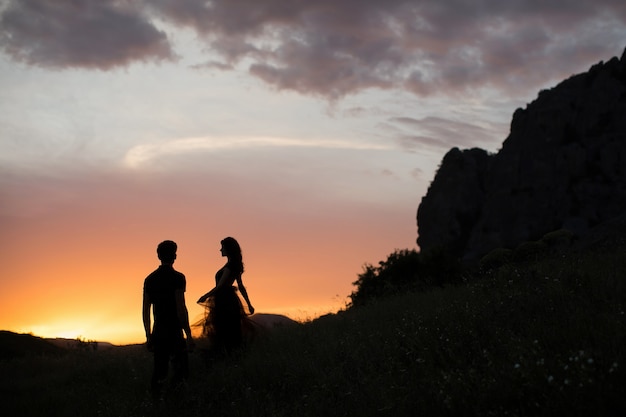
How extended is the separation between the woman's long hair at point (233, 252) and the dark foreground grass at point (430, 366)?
6.14 feet

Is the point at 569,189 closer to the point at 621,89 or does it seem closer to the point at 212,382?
the point at 621,89

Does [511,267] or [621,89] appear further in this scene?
[621,89]

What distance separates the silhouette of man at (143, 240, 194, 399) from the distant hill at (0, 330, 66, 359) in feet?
43.8

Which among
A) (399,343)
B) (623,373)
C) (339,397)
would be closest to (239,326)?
(399,343)

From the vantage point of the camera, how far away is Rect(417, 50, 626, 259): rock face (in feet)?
229

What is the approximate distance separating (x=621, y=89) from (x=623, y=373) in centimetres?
7777

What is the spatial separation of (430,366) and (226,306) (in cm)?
603

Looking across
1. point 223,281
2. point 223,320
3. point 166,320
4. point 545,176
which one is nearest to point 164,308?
point 166,320

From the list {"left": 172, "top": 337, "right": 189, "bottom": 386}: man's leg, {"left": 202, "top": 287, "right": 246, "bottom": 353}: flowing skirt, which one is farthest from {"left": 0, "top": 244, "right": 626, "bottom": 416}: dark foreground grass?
{"left": 202, "top": 287, "right": 246, "bottom": 353}: flowing skirt

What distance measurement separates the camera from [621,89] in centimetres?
7362

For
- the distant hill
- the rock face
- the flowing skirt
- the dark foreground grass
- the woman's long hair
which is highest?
the rock face

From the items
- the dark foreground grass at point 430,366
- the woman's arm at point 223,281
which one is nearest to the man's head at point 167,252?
the woman's arm at point 223,281

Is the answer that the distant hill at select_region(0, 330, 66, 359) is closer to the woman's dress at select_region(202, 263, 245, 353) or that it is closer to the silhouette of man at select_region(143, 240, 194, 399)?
the woman's dress at select_region(202, 263, 245, 353)

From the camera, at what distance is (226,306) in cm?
1323
